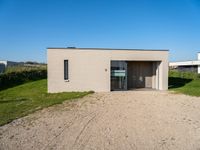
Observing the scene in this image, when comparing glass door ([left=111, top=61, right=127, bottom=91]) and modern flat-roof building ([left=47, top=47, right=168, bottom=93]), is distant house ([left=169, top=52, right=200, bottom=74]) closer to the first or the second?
modern flat-roof building ([left=47, top=47, right=168, bottom=93])

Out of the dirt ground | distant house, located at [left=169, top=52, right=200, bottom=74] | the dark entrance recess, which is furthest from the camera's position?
distant house, located at [left=169, top=52, right=200, bottom=74]

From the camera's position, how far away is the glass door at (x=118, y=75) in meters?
16.5

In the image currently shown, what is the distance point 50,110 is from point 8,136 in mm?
3361

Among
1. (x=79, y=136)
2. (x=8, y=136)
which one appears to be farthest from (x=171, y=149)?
(x=8, y=136)

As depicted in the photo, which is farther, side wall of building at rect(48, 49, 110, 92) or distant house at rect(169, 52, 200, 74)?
distant house at rect(169, 52, 200, 74)

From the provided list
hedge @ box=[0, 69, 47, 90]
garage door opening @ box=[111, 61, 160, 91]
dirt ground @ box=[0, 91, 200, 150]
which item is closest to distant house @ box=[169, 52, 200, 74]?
garage door opening @ box=[111, 61, 160, 91]

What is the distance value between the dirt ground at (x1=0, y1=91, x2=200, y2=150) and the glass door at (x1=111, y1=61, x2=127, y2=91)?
7884 millimetres

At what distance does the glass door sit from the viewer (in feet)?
54.1

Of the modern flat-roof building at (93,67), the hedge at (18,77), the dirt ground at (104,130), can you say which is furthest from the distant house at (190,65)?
the dirt ground at (104,130)

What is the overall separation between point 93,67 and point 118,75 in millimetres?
2282

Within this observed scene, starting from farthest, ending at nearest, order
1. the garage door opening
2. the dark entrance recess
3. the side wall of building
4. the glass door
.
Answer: the dark entrance recess
the garage door opening
the glass door
the side wall of building

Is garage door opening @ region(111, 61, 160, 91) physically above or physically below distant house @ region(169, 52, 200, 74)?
below

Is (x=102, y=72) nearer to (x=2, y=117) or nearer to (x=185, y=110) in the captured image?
(x=185, y=110)

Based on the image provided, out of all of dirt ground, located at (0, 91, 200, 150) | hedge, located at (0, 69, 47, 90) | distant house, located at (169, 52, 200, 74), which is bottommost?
dirt ground, located at (0, 91, 200, 150)
